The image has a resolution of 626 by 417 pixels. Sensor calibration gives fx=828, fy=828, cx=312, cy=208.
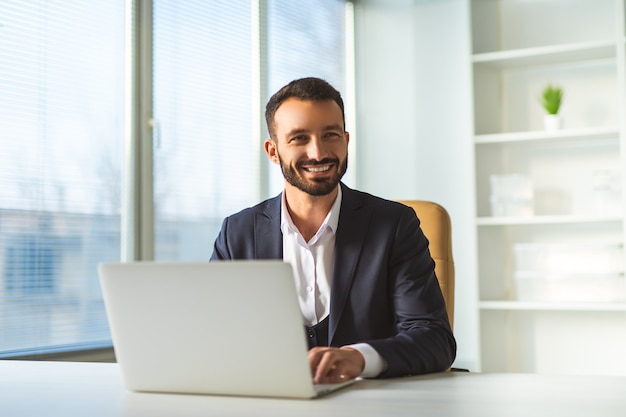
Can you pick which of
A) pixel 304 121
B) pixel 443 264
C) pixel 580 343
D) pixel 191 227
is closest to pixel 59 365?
pixel 304 121

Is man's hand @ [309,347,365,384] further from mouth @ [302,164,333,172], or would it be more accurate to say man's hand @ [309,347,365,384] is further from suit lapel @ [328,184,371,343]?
mouth @ [302,164,333,172]

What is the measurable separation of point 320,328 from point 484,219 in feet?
7.42

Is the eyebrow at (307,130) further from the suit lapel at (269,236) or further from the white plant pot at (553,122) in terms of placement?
the white plant pot at (553,122)

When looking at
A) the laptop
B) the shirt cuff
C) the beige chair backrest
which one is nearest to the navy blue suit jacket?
the shirt cuff

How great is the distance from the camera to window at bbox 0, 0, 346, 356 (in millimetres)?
2680

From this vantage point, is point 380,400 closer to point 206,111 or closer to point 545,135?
point 206,111

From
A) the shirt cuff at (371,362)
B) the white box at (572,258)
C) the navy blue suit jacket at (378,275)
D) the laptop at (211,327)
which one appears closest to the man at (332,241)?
the navy blue suit jacket at (378,275)

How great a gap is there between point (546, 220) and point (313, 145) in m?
2.20

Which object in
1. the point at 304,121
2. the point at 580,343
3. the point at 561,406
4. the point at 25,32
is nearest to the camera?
the point at 561,406

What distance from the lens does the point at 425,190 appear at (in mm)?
4375

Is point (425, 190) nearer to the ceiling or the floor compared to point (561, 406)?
nearer to the ceiling

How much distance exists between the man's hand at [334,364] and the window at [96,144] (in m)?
1.59

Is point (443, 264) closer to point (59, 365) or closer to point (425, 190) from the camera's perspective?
point (59, 365)

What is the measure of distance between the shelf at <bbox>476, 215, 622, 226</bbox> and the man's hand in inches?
101
